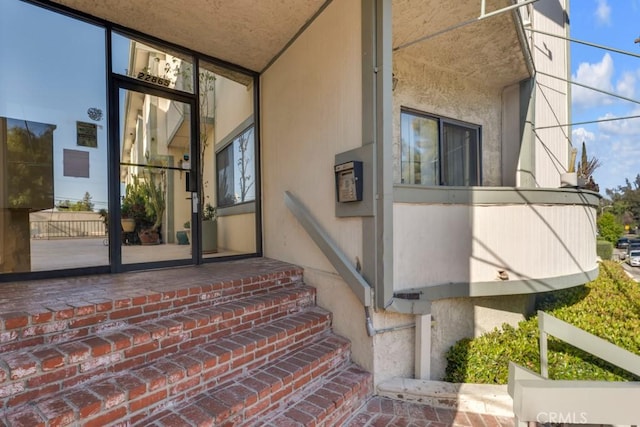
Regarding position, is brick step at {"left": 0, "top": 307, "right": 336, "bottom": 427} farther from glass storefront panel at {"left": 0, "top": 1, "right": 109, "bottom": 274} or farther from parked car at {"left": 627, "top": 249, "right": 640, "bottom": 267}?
parked car at {"left": 627, "top": 249, "right": 640, "bottom": 267}

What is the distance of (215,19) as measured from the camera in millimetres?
3568

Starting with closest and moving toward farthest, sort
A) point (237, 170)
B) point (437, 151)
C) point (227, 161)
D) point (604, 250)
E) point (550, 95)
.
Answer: point (437, 151) < point (237, 170) < point (227, 161) < point (550, 95) < point (604, 250)

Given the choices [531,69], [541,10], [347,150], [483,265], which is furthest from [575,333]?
[541,10]

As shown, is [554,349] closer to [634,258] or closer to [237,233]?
[237,233]

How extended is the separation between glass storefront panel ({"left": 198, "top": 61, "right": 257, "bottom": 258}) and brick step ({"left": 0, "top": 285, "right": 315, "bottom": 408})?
2111 mm

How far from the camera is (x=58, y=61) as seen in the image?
354 cm

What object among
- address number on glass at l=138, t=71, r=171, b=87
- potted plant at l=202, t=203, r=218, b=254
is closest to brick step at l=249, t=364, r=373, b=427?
potted plant at l=202, t=203, r=218, b=254

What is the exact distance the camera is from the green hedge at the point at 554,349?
327 cm

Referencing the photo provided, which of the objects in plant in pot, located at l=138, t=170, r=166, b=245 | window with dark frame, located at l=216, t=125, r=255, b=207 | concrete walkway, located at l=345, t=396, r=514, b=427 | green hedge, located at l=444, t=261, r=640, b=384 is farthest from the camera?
window with dark frame, located at l=216, t=125, r=255, b=207

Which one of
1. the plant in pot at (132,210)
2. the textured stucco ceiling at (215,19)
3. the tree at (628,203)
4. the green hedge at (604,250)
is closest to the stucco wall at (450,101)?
the textured stucco ceiling at (215,19)

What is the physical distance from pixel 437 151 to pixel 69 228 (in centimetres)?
501

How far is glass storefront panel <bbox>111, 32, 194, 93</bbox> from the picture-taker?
12.3 feet

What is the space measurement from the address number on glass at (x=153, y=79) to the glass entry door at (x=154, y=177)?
185 mm

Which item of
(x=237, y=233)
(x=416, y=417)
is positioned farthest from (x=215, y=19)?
(x=416, y=417)
